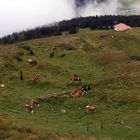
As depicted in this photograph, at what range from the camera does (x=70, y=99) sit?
6209 cm

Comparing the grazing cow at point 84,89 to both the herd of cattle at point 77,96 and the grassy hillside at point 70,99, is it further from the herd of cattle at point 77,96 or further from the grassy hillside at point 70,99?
the grassy hillside at point 70,99

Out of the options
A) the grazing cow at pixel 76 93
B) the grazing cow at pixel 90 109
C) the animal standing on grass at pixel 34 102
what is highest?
the grazing cow at pixel 76 93

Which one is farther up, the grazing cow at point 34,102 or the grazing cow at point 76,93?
the grazing cow at point 76,93

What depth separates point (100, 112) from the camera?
56.9 metres

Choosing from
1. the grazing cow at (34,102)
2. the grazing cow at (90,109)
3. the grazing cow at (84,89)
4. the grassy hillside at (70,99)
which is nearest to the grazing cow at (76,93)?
the grazing cow at (84,89)

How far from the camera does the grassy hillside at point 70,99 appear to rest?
159 ft

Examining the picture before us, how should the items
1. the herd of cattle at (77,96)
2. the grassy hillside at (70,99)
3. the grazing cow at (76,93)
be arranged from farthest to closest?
the grazing cow at (76,93), the herd of cattle at (77,96), the grassy hillside at (70,99)

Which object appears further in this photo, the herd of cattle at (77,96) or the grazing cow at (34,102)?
the grazing cow at (34,102)

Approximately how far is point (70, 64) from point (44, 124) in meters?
40.0

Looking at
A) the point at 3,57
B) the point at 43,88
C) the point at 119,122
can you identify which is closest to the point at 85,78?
the point at 43,88

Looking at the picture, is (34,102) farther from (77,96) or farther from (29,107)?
(77,96)

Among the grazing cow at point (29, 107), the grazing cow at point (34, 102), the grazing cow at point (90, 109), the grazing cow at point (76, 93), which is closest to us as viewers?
the grazing cow at point (90, 109)

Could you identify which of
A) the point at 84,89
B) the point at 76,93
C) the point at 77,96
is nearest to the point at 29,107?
the point at 77,96

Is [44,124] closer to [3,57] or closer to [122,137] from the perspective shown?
[122,137]
